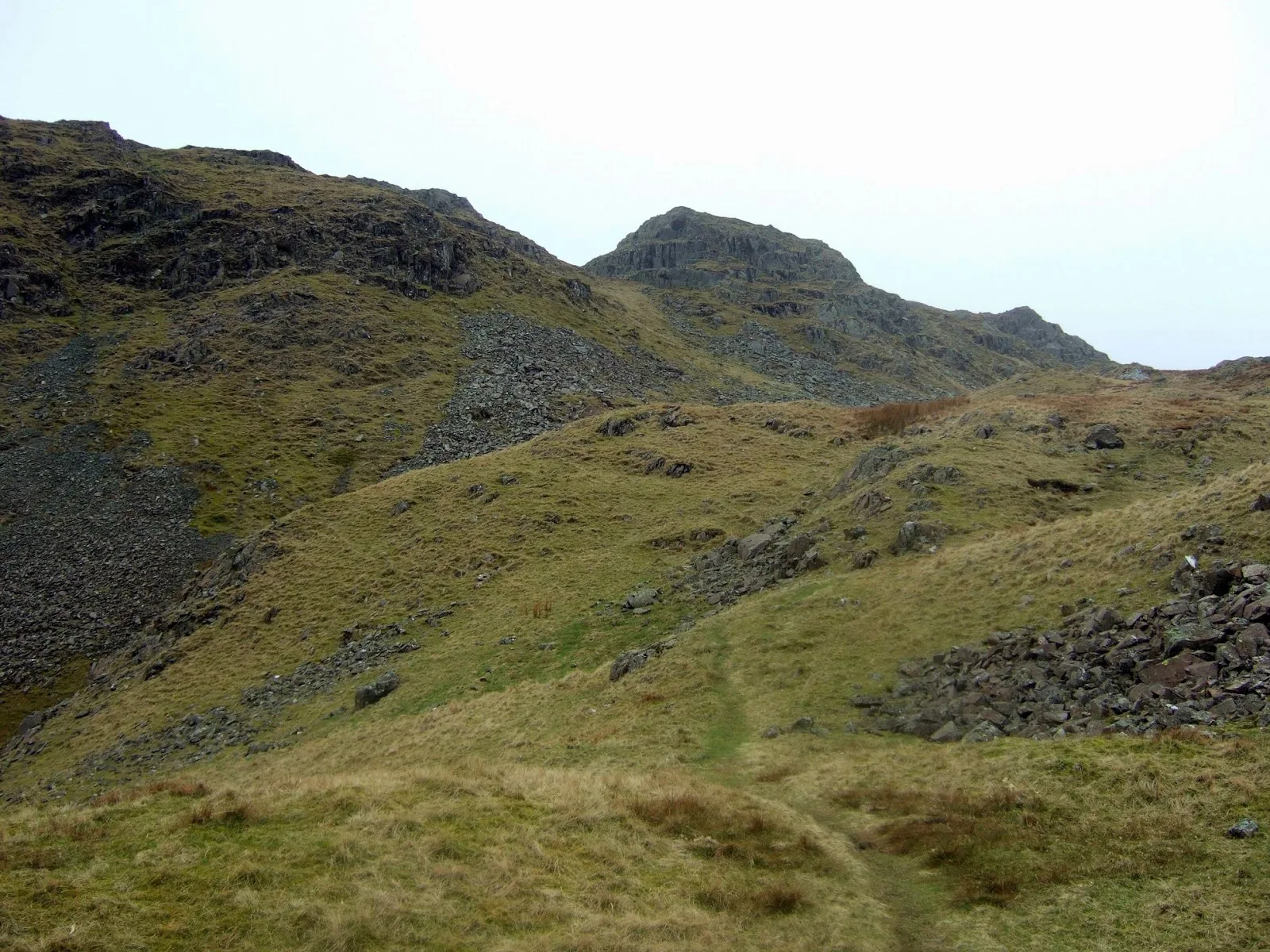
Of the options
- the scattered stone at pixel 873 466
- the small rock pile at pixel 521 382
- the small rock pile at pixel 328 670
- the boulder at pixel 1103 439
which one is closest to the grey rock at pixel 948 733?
the scattered stone at pixel 873 466

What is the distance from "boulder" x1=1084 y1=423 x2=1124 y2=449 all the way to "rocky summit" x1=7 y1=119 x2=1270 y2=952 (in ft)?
0.71

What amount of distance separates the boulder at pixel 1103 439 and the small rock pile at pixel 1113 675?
26.3m

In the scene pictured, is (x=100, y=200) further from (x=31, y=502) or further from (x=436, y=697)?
(x=436, y=697)

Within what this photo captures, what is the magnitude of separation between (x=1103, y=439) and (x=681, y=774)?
3741cm

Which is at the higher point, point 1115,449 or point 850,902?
point 1115,449

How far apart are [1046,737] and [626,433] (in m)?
51.2

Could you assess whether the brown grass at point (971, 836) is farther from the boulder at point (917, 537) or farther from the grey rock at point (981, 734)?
the boulder at point (917, 537)

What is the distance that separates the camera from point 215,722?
36719 mm

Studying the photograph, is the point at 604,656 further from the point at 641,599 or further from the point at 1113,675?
the point at 1113,675

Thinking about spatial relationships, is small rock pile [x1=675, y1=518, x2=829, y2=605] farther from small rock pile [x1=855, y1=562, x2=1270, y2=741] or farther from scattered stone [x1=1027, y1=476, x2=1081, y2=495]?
small rock pile [x1=855, y1=562, x2=1270, y2=741]

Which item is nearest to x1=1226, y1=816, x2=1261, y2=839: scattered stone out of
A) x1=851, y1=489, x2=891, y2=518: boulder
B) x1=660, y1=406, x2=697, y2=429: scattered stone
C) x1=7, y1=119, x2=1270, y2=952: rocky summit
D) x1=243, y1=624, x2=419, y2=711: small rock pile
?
x1=7, y1=119, x2=1270, y2=952: rocky summit

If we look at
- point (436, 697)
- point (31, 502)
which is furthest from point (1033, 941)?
point (31, 502)

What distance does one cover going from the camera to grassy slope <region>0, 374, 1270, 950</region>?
1253cm

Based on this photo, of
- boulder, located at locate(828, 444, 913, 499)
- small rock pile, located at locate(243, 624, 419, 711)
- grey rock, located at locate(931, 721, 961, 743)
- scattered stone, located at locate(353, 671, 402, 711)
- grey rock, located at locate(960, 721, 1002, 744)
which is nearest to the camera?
grey rock, located at locate(960, 721, 1002, 744)
